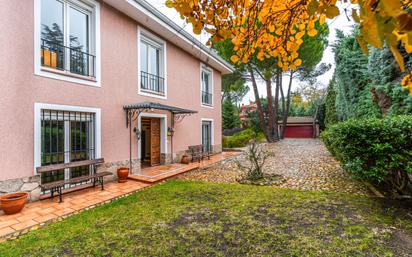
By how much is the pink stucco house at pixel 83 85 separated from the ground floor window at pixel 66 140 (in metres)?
0.03

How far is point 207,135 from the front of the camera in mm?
13703

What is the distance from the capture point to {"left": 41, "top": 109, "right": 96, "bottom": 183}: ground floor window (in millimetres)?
5406

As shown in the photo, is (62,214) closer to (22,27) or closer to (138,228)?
(138,228)

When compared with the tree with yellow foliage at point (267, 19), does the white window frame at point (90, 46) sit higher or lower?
higher

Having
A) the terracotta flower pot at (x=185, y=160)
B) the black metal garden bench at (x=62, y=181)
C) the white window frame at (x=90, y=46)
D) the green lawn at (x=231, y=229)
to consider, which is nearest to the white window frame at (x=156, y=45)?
the white window frame at (x=90, y=46)

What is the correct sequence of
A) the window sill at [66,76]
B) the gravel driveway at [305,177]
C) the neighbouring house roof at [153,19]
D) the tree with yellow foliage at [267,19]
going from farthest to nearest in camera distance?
the neighbouring house roof at [153,19], the gravel driveway at [305,177], the window sill at [66,76], the tree with yellow foliage at [267,19]

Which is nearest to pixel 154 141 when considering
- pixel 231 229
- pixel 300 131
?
pixel 231 229

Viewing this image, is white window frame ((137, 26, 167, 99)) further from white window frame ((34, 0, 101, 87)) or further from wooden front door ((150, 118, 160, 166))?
white window frame ((34, 0, 101, 87))

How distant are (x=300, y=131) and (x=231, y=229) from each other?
32370 millimetres

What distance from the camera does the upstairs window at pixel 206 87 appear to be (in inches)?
518

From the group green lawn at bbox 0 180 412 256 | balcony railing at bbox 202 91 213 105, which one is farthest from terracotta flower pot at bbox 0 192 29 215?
balcony railing at bbox 202 91 213 105

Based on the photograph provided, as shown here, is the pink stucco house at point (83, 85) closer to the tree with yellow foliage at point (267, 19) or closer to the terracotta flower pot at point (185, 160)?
the terracotta flower pot at point (185, 160)

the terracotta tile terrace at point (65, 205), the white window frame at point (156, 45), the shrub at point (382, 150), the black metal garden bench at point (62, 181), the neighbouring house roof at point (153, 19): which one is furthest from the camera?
the white window frame at point (156, 45)

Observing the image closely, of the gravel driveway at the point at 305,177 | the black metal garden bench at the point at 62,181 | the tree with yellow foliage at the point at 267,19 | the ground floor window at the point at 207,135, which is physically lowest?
the gravel driveway at the point at 305,177
